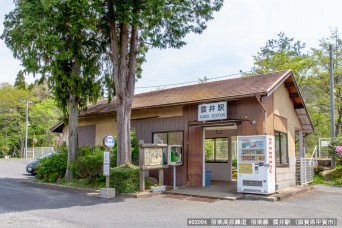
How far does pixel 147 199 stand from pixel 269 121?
17.4 feet

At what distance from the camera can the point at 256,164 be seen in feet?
35.3

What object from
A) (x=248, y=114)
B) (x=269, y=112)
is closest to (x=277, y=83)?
(x=269, y=112)

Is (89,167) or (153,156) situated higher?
(153,156)

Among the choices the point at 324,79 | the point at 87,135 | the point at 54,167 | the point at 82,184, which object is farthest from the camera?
the point at 324,79

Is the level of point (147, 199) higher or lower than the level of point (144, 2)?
lower

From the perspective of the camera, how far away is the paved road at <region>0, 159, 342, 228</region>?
7.32 meters

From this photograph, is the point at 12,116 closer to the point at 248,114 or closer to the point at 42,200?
the point at 42,200

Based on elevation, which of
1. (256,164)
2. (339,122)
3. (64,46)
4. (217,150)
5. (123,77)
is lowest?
(256,164)

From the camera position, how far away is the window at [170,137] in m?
13.8

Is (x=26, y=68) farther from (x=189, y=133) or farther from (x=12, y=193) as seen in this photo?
(x=189, y=133)

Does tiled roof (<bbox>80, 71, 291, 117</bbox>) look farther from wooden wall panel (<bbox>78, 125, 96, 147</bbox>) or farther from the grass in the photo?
the grass

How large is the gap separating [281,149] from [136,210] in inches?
287

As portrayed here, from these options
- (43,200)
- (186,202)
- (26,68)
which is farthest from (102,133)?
(186,202)

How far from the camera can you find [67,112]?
15.5m
